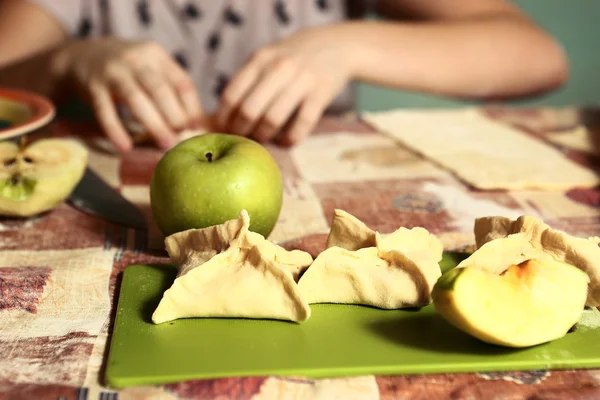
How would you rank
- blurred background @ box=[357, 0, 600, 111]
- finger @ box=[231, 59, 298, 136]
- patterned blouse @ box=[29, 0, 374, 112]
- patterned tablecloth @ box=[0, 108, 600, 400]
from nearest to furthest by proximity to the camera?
1. patterned tablecloth @ box=[0, 108, 600, 400]
2. finger @ box=[231, 59, 298, 136]
3. patterned blouse @ box=[29, 0, 374, 112]
4. blurred background @ box=[357, 0, 600, 111]

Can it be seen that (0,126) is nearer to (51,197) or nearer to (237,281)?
(51,197)

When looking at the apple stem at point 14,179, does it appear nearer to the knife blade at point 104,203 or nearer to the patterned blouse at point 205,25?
the knife blade at point 104,203

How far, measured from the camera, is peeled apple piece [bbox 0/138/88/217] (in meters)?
0.78

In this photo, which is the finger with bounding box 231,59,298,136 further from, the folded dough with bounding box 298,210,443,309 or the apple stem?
the folded dough with bounding box 298,210,443,309

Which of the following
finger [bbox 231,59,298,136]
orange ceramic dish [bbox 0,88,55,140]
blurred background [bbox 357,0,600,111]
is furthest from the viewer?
blurred background [bbox 357,0,600,111]

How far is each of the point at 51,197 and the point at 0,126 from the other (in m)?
0.22

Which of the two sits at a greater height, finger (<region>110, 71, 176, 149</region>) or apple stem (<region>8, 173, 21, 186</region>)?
apple stem (<region>8, 173, 21, 186</region>)

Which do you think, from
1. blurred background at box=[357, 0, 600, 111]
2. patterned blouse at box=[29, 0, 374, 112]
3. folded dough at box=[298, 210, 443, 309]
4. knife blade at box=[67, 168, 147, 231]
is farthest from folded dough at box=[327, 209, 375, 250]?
blurred background at box=[357, 0, 600, 111]

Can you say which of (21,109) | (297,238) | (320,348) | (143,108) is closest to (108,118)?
(143,108)

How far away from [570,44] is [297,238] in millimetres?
2079

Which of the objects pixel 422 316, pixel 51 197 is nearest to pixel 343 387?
pixel 422 316

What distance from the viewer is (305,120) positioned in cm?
116

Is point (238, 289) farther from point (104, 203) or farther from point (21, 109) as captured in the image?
point (21, 109)

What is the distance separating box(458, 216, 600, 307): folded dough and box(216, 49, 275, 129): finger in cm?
60
